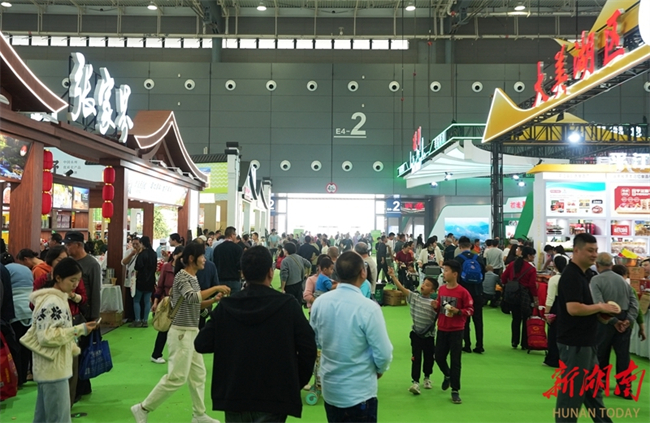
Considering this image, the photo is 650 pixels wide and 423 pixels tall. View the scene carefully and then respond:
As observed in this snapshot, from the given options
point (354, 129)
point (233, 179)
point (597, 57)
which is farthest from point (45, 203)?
point (354, 129)

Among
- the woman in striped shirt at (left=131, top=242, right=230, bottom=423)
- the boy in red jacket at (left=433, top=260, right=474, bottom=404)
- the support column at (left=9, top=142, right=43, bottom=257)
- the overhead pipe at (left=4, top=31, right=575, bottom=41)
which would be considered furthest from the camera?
the overhead pipe at (left=4, top=31, right=575, bottom=41)

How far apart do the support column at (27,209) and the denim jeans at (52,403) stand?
11.1ft

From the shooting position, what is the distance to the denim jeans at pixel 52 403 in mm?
3430

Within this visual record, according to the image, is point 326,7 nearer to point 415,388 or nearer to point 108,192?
point 108,192

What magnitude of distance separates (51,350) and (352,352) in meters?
2.05

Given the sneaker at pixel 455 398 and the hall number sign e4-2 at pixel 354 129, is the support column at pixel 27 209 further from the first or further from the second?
the hall number sign e4-2 at pixel 354 129

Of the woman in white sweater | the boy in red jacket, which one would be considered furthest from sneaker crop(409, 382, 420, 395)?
the woman in white sweater

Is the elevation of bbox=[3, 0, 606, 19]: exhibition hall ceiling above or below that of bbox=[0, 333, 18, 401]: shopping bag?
above

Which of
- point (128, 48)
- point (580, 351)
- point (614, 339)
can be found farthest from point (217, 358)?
point (128, 48)

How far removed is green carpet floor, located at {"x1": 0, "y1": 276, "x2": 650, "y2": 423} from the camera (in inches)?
189

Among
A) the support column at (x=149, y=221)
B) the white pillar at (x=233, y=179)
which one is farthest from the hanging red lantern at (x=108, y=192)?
the white pillar at (x=233, y=179)

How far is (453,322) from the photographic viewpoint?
520 cm

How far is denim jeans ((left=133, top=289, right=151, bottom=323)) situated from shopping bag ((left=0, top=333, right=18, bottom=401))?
3838 mm

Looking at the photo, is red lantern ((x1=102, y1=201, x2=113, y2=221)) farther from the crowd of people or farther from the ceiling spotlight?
the ceiling spotlight
